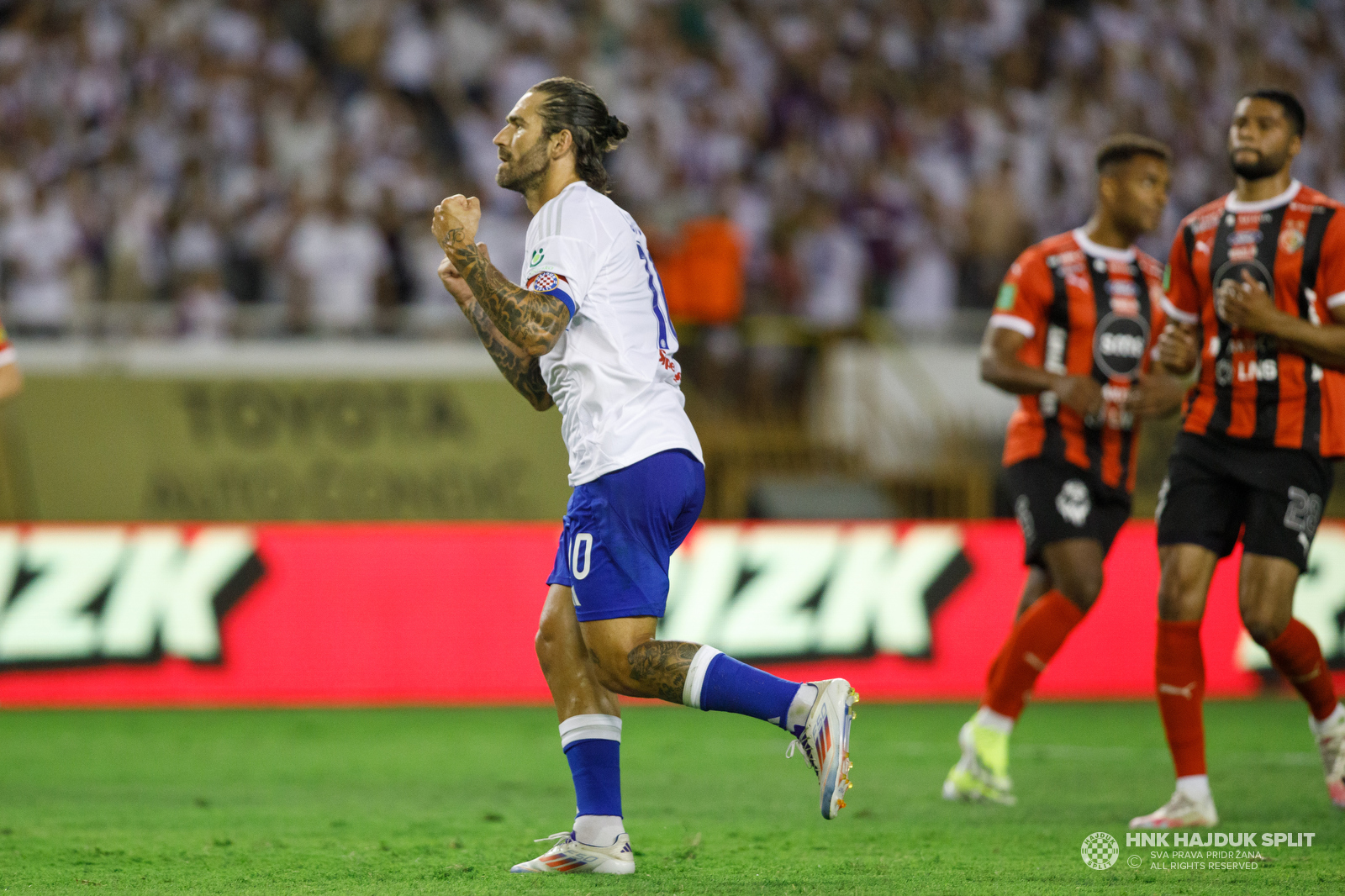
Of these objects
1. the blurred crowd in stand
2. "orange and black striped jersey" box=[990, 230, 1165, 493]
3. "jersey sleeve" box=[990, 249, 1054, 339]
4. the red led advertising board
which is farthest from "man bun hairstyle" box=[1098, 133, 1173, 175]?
the blurred crowd in stand

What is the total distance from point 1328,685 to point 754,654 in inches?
182

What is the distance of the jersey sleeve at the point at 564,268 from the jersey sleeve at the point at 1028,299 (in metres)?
2.63

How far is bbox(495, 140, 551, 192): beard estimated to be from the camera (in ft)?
15.6

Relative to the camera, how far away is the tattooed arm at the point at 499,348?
480 centimetres

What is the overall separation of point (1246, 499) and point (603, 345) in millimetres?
2611

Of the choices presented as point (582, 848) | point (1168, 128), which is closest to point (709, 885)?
point (582, 848)

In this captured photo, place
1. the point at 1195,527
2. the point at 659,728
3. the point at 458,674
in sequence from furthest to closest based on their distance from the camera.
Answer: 1. the point at 458,674
2. the point at 659,728
3. the point at 1195,527

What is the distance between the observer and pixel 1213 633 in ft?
33.9

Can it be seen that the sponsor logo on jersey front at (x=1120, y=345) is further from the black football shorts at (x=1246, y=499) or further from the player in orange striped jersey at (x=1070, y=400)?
the black football shorts at (x=1246, y=499)

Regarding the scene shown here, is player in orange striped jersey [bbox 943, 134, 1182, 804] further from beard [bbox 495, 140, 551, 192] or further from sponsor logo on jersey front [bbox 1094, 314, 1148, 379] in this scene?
beard [bbox 495, 140, 551, 192]

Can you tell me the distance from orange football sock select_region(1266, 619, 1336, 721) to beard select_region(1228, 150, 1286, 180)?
163cm

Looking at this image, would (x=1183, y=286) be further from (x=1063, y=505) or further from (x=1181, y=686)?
(x=1181, y=686)

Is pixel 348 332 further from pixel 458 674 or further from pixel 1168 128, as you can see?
pixel 1168 128

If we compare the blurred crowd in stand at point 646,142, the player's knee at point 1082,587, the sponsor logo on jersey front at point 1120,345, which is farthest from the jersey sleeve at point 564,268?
the blurred crowd in stand at point 646,142
